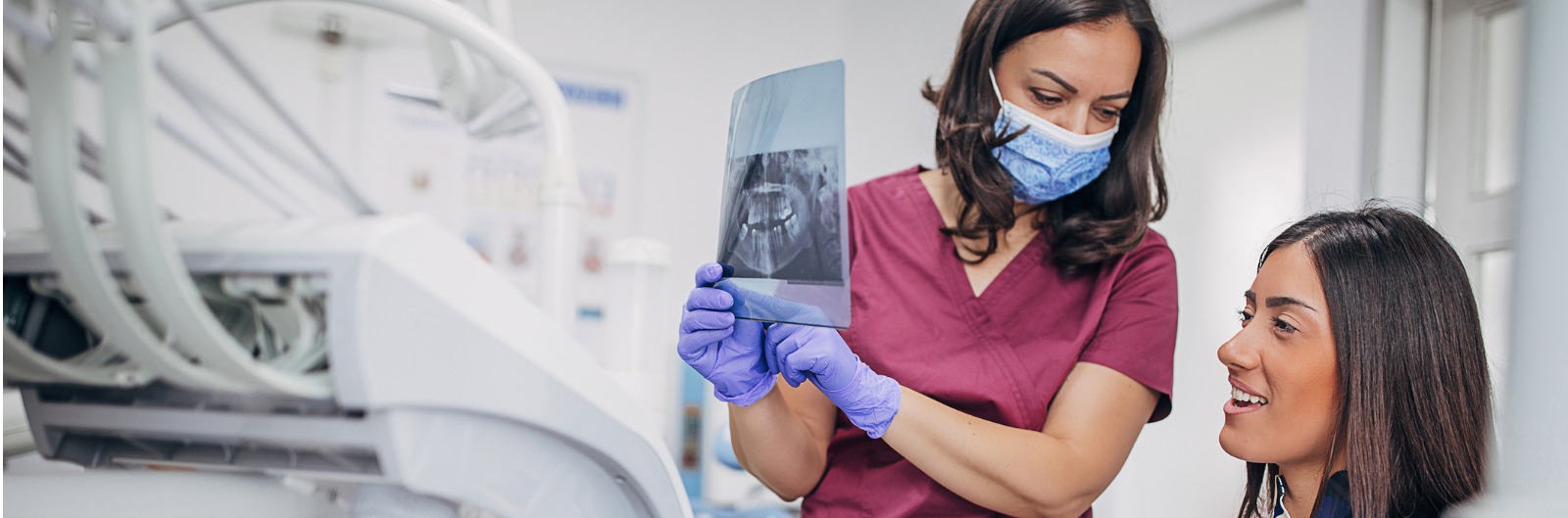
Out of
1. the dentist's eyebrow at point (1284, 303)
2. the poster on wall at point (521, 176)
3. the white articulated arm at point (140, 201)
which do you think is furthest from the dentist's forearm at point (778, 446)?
the poster on wall at point (521, 176)

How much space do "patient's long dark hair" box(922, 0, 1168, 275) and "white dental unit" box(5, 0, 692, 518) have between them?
0.70m

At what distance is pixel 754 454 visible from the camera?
1.22 metres

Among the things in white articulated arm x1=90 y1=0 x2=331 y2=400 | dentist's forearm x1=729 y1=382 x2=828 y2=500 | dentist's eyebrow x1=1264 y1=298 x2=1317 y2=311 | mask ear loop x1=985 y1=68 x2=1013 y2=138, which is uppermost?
mask ear loop x1=985 y1=68 x2=1013 y2=138

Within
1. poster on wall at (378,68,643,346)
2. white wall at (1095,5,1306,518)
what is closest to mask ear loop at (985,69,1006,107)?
white wall at (1095,5,1306,518)

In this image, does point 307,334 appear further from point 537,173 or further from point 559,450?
point 537,173

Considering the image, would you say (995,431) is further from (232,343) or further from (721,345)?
(232,343)

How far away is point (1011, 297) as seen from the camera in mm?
1314

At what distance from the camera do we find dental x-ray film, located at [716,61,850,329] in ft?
2.83

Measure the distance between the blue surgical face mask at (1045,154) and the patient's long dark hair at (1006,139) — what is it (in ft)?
0.05

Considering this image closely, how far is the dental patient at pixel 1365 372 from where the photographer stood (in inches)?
45.6

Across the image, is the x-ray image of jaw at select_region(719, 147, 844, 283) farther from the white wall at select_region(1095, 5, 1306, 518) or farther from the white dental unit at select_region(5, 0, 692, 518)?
the white wall at select_region(1095, 5, 1306, 518)

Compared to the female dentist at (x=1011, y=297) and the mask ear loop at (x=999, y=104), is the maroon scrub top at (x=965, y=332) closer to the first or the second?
the female dentist at (x=1011, y=297)

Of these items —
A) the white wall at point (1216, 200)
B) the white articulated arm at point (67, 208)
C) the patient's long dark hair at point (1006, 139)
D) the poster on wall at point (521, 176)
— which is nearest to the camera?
the white articulated arm at point (67, 208)

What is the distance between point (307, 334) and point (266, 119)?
0.46 feet
